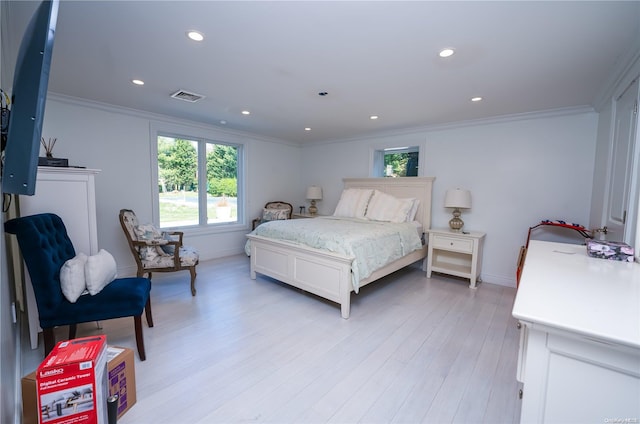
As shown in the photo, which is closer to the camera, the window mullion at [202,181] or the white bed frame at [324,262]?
the white bed frame at [324,262]

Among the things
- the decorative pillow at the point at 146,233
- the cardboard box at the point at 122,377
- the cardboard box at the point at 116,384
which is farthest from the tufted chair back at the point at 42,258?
the decorative pillow at the point at 146,233

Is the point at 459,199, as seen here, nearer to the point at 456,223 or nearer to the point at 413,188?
the point at 456,223

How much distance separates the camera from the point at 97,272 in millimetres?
1885

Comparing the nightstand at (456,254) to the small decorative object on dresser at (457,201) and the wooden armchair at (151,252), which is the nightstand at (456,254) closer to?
the small decorative object on dresser at (457,201)

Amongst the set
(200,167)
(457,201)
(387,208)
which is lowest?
(387,208)

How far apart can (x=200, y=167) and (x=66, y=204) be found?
2510 mm

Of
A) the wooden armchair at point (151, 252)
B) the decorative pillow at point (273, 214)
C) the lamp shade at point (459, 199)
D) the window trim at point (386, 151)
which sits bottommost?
the wooden armchair at point (151, 252)

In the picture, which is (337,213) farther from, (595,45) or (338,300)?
(595,45)

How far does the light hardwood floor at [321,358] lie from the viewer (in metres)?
1.55

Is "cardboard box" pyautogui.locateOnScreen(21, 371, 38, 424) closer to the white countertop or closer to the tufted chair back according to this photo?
the tufted chair back

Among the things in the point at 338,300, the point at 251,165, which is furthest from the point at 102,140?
the point at 338,300

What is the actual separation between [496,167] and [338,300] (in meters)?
2.87

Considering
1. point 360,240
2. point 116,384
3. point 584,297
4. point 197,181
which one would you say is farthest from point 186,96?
point 584,297

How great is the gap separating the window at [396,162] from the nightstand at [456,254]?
4.07 feet
